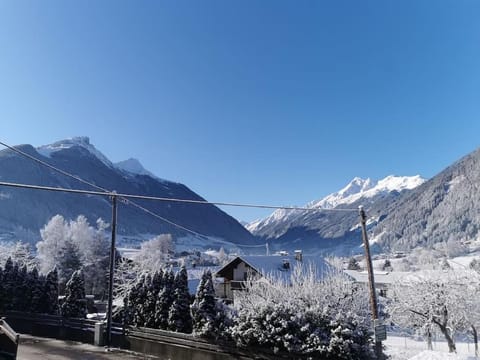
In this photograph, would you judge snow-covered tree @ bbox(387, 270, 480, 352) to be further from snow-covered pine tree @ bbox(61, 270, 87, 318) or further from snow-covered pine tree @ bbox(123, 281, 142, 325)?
snow-covered pine tree @ bbox(61, 270, 87, 318)

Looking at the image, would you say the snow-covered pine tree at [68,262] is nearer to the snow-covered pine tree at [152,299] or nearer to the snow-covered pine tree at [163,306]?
the snow-covered pine tree at [152,299]

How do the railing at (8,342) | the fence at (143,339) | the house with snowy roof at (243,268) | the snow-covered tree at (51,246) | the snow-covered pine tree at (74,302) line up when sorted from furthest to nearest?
1. the snow-covered tree at (51,246)
2. the house with snowy roof at (243,268)
3. the snow-covered pine tree at (74,302)
4. the fence at (143,339)
5. the railing at (8,342)

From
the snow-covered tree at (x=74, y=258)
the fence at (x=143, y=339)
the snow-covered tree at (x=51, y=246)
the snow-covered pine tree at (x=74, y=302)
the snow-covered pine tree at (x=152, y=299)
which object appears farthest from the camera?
the snow-covered tree at (x=51, y=246)

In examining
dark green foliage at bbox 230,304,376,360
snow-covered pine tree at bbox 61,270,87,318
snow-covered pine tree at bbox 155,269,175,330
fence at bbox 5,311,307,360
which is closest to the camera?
dark green foliage at bbox 230,304,376,360

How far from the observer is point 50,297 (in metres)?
26.5

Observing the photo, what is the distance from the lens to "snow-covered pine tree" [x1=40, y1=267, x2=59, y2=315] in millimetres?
26188

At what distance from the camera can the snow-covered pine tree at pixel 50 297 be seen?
26.2 metres

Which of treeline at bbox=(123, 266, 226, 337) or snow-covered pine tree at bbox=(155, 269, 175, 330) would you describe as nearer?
treeline at bbox=(123, 266, 226, 337)

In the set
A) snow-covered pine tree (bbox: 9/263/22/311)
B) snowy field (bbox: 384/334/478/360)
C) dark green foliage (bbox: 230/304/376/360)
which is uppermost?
snow-covered pine tree (bbox: 9/263/22/311)

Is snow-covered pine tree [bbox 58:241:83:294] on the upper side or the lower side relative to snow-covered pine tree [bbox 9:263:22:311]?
upper

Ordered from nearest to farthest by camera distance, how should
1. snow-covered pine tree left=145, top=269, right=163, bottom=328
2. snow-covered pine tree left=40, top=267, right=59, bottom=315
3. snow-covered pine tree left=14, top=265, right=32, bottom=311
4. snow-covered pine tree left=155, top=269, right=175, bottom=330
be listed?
snow-covered pine tree left=155, top=269, right=175, bottom=330 < snow-covered pine tree left=145, top=269, right=163, bottom=328 < snow-covered pine tree left=40, top=267, right=59, bottom=315 < snow-covered pine tree left=14, top=265, right=32, bottom=311

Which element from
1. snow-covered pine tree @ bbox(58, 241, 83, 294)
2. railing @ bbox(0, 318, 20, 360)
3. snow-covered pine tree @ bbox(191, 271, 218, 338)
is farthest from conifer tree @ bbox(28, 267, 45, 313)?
snow-covered pine tree @ bbox(58, 241, 83, 294)

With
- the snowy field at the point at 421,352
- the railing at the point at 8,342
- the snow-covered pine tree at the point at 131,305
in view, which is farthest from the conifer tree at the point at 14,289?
the snowy field at the point at 421,352

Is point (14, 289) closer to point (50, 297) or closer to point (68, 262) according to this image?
point (50, 297)
